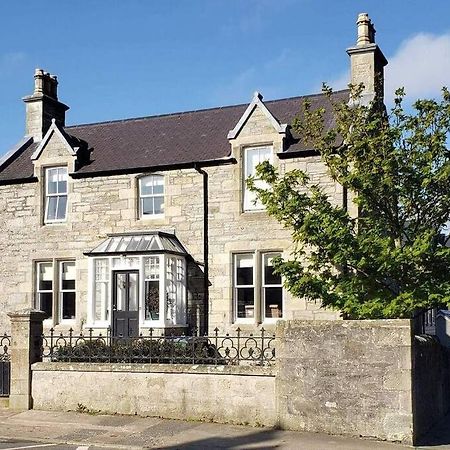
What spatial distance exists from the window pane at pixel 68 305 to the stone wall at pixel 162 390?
9.17 meters

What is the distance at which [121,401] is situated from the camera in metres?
13.6

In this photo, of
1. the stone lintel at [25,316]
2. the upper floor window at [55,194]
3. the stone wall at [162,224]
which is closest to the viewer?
the stone lintel at [25,316]

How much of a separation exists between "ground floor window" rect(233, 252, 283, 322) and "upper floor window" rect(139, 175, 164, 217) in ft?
10.4

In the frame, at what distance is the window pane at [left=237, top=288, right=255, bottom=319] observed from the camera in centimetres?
2133

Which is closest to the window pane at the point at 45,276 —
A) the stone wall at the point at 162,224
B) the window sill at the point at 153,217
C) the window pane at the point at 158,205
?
the stone wall at the point at 162,224

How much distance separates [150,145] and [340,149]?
9642 millimetres

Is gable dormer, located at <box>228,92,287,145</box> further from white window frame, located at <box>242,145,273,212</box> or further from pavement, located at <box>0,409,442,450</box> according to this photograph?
pavement, located at <box>0,409,442,450</box>

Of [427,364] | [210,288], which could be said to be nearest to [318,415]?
[427,364]

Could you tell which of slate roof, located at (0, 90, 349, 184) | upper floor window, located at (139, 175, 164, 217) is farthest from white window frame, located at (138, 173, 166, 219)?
slate roof, located at (0, 90, 349, 184)

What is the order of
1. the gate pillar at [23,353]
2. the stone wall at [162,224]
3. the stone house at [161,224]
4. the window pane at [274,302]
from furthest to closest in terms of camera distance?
1. the stone house at [161,224]
2. the stone wall at [162,224]
3. the window pane at [274,302]
4. the gate pillar at [23,353]

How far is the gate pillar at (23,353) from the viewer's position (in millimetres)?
14305

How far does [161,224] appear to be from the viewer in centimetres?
2247

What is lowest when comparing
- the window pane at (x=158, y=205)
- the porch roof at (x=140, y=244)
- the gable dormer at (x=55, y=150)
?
the porch roof at (x=140, y=244)

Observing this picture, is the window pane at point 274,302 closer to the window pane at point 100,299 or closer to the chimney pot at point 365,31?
the window pane at point 100,299
